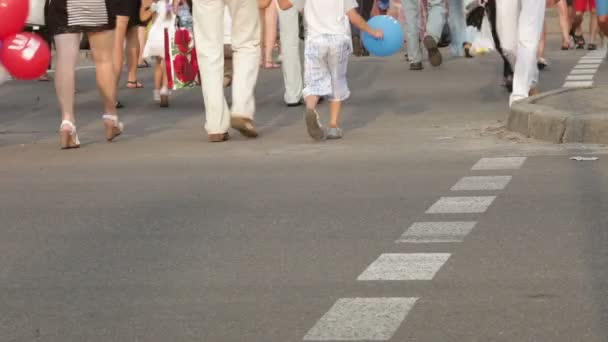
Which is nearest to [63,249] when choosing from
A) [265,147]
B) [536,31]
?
[265,147]

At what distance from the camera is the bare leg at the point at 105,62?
13312 millimetres

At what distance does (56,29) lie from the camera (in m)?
13.2

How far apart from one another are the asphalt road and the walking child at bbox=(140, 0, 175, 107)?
2866 millimetres

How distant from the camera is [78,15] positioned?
1306cm

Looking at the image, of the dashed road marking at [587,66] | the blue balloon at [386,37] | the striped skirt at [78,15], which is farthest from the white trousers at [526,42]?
the dashed road marking at [587,66]

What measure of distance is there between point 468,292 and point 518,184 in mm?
3403

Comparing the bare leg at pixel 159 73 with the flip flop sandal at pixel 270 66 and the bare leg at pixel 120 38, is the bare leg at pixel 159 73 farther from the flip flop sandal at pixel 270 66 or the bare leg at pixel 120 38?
the flip flop sandal at pixel 270 66

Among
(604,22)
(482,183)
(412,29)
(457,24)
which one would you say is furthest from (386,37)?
(457,24)

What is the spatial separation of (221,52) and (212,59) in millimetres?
127

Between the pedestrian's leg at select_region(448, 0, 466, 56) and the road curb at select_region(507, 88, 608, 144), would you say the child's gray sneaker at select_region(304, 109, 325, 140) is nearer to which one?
the road curb at select_region(507, 88, 608, 144)

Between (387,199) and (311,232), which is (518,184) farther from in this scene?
(311,232)

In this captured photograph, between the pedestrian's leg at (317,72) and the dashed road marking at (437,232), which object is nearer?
the dashed road marking at (437,232)

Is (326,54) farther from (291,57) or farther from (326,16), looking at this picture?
(291,57)

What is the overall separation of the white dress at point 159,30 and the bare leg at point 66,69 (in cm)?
383
